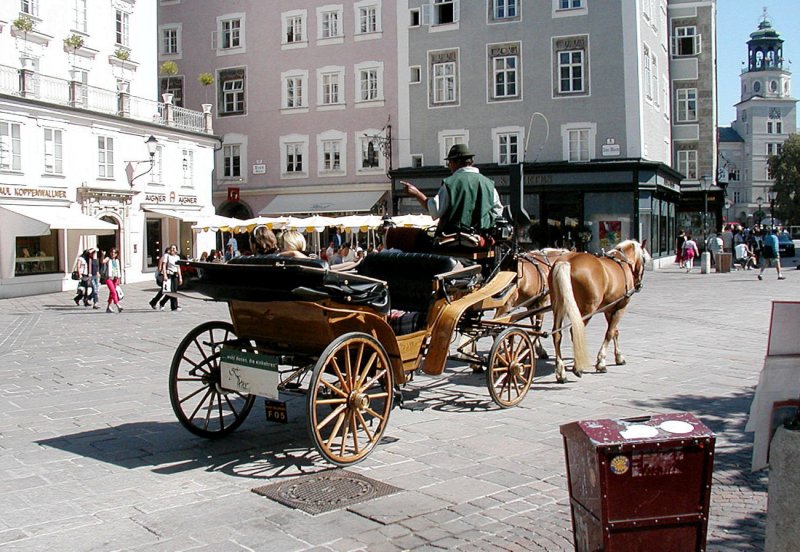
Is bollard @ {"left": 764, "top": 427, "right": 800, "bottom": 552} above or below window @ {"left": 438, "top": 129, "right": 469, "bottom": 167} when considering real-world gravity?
below

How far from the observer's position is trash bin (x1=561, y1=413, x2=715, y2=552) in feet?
10.6

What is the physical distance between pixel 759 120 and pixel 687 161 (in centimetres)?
9689

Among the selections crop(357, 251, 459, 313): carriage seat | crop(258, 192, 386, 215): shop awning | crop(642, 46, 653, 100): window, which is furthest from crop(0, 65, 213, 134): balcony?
crop(357, 251, 459, 313): carriage seat

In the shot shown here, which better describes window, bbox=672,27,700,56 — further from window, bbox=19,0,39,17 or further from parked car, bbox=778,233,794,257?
window, bbox=19,0,39,17

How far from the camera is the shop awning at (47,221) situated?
1048 inches

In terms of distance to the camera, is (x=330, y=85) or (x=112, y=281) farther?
(x=330, y=85)

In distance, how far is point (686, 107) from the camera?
4312 centimetres

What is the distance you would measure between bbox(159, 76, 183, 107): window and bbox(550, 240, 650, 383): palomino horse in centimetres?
3647

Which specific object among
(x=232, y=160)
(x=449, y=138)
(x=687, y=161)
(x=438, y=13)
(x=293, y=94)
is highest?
→ (x=438, y=13)

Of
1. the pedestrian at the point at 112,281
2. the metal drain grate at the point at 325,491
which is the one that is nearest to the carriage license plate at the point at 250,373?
the metal drain grate at the point at 325,491

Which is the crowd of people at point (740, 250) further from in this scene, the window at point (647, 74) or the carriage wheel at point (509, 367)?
the carriage wheel at point (509, 367)

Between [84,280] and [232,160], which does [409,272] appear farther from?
[232,160]

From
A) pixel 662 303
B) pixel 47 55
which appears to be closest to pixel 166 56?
pixel 47 55

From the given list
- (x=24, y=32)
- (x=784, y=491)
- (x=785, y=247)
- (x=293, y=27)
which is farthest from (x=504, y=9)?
(x=784, y=491)
